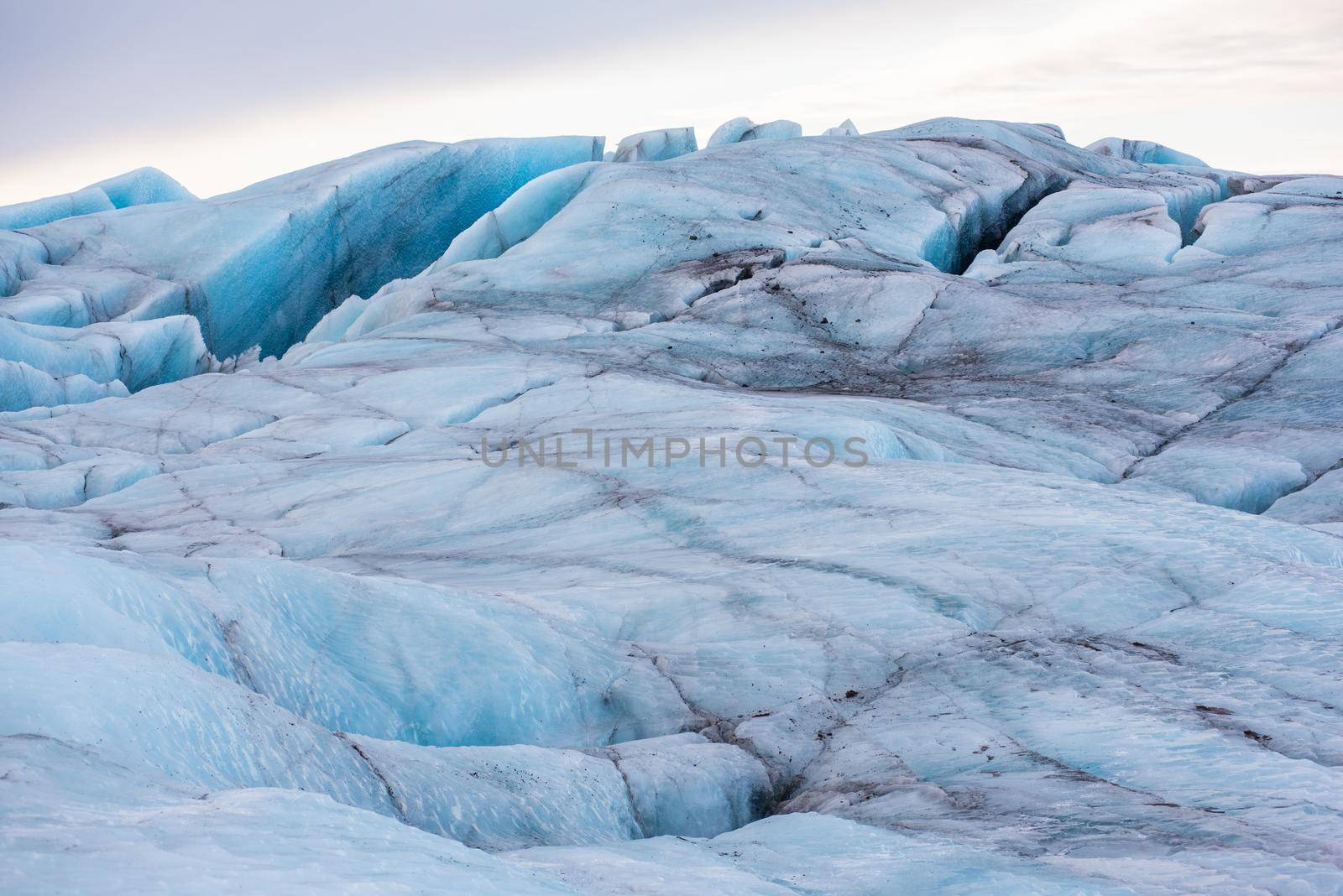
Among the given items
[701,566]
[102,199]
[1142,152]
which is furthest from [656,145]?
[701,566]

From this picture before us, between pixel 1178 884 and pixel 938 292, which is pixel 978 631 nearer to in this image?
pixel 1178 884

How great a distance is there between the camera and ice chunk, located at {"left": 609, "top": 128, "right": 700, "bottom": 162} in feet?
82.3

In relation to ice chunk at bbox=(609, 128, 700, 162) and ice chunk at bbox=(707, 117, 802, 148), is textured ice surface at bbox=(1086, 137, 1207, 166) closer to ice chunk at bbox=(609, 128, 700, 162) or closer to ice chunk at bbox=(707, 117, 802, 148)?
ice chunk at bbox=(707, 117, 802, 148)

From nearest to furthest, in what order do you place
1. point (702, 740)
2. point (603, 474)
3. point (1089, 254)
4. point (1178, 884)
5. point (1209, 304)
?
point (1178, 884), point (702, 740), point (603, 474), point (1209, 304), point (1089, 254)

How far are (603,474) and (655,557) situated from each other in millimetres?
1582

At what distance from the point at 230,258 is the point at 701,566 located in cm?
1476

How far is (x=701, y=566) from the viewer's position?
22.6ft

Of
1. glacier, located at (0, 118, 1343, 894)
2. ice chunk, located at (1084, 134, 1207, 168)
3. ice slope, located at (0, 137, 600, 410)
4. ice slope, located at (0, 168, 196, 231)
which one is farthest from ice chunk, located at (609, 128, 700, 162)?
ice chunk, located at (1084, 134, 1207, 168)

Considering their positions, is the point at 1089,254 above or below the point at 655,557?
above

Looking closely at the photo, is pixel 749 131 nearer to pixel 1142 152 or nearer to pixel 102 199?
pixel 1142 152

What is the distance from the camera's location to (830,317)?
48.5 feet

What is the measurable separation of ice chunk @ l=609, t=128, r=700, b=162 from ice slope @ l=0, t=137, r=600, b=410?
167 centimetres

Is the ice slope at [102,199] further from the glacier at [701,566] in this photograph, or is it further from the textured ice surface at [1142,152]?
the textured ice surface at [1142,152]

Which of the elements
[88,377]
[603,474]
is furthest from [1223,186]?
[88,377]
